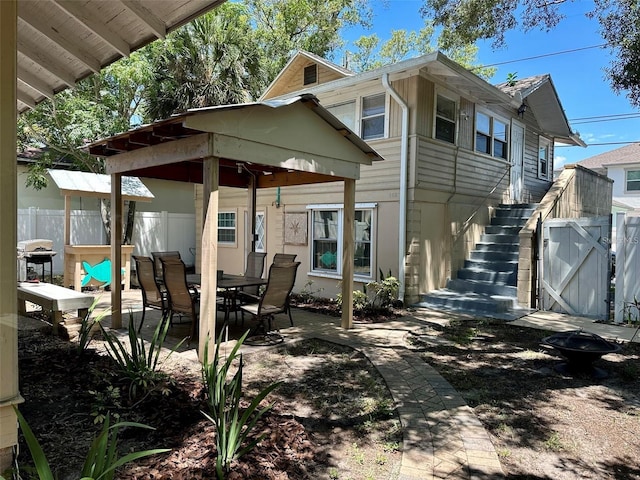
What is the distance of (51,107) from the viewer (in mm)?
11750

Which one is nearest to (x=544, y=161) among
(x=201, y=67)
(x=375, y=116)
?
(x=375, y=116)

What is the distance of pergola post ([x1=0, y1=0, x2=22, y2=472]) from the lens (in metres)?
1.94

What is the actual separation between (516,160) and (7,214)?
13270mm

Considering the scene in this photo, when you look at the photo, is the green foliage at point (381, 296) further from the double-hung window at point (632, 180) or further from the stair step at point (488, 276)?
the double-hung window at point (632, 180)

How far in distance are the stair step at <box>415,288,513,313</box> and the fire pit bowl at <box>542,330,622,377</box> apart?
3.28m

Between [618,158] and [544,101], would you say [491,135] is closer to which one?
[544,101]

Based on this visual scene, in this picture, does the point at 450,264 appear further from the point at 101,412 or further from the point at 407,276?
the point at 101,412

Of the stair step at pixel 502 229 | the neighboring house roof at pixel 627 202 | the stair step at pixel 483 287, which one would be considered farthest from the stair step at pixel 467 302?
the neighboring house roof at pixel 627 202

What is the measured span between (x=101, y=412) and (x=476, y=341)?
16.5 feet

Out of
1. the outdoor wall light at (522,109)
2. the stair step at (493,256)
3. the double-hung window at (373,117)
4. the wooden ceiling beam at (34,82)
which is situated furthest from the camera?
the outdoor wall light at (522,109)

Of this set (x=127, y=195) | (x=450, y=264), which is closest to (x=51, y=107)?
(x=127, y=195)

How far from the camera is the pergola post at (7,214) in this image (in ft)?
6.35

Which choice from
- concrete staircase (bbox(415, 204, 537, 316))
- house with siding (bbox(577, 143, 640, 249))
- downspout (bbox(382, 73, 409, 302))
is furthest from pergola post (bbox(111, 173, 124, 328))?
house with siding (bbox(577, 143, 640, 249))

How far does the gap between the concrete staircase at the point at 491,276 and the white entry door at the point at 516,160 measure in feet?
3.94
